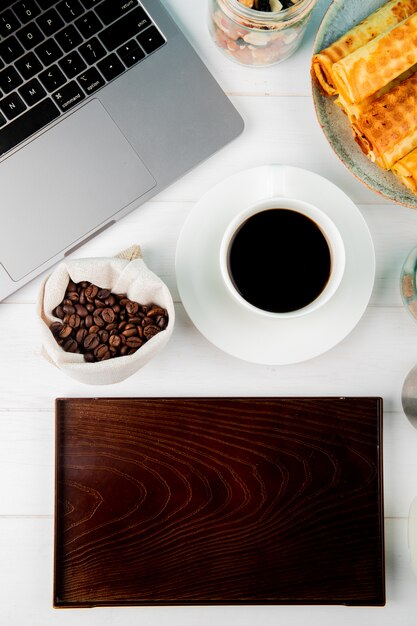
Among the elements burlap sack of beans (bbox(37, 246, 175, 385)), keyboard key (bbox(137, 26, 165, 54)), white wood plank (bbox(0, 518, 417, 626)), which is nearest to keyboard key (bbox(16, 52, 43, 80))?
keyboard key (bbox(137, 26, 165, 54))

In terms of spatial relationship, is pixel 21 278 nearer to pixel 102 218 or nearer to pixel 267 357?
pixel 102 218

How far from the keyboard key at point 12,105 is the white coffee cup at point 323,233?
0.90ft

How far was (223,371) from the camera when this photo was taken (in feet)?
2.25

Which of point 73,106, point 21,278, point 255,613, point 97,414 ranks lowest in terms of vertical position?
point 255,613

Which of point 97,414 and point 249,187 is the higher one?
point 249,187

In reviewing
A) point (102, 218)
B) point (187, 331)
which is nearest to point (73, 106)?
point (102, 218)

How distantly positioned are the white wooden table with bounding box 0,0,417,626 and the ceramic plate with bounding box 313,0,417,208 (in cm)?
5

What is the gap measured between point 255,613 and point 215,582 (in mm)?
70

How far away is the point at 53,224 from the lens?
0.66m

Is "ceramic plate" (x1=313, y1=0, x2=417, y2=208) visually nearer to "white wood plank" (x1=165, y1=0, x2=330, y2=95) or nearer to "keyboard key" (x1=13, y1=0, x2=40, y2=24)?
"white wood plank" (x1=165, y1=0, x2=330, y2=95)

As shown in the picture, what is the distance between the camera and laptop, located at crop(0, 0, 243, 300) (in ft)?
2.13

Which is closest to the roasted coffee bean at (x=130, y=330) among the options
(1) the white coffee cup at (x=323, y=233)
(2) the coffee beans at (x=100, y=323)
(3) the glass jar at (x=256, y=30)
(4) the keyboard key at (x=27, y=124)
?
(2) the coffee beans at (x=100, y=323)

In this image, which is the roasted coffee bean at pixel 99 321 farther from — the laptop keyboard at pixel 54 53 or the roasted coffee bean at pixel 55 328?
the laptop keyboard at pixel 54 53

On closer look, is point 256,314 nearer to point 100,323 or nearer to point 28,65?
point 100,323
